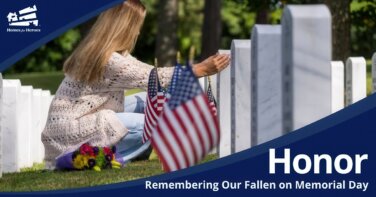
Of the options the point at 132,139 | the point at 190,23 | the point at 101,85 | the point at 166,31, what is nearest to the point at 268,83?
the point at 101,85

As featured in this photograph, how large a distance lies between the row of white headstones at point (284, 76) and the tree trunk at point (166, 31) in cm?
2069

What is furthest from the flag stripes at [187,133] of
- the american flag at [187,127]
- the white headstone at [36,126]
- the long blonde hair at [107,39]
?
the white headstone at [36,126]

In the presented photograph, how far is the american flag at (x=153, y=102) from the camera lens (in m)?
9.47

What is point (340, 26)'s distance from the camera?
1702cm

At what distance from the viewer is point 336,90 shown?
36.1ft

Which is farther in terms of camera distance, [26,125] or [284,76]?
[26,125]

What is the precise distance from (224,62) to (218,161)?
2.03 meters

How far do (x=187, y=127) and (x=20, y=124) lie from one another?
223 inches

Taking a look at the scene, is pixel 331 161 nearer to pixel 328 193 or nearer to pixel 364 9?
pixel 328 193

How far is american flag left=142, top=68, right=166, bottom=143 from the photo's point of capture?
947 centimetres

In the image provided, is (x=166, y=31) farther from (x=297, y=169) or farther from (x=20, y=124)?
(x=297, y=169)

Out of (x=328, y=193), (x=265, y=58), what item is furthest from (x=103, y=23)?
(x=328, y=193)

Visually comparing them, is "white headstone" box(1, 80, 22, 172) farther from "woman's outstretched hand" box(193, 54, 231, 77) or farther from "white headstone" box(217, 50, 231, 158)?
"woman's outstretched hand" box(193, 54, 231, 77)

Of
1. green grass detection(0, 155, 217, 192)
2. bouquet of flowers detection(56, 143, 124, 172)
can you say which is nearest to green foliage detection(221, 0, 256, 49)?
bouquet of flowers detection(56, 143, 124, 172)
